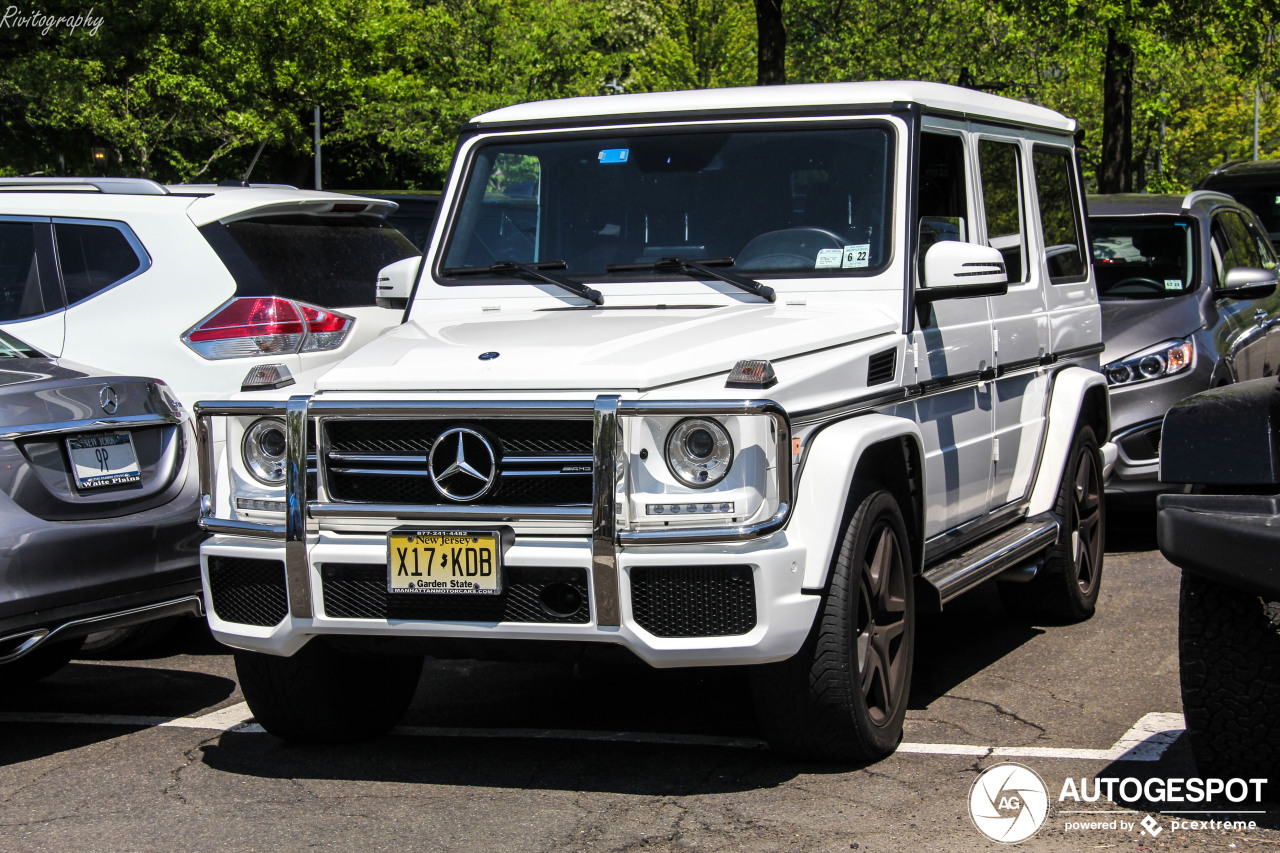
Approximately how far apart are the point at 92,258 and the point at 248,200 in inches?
28.1

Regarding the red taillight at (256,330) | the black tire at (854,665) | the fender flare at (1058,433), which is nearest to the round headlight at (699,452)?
the black tire at (854,665)

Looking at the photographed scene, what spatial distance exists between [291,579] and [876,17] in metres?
35.7

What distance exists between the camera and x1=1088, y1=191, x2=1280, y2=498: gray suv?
8766 mm

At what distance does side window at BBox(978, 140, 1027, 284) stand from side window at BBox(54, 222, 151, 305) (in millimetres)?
3501

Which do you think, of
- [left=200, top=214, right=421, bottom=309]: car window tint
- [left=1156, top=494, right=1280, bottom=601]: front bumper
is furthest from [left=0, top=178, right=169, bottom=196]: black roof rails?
[left=1156, top=494, right=1280, bottom=601]: front bumper

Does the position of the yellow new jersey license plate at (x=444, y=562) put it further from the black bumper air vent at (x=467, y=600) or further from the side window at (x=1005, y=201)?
the side window at (x=1005, y=201)

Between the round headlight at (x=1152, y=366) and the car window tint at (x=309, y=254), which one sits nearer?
the car window tint at (x=309, y=254)

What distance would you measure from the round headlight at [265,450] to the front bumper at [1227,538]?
2.51 metres

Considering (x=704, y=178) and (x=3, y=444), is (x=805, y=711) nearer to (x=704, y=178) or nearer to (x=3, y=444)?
(x=704, y=178)

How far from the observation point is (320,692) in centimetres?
501

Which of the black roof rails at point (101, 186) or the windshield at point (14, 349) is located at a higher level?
the black roof rails at point (101, 186)

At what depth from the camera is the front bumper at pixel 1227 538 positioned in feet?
12.8

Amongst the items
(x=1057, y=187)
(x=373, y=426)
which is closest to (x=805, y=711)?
(x=373, y=426)

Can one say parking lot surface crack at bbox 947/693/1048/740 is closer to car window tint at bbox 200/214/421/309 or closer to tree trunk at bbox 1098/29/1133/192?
car window tint at bbox 200/214/421/309
